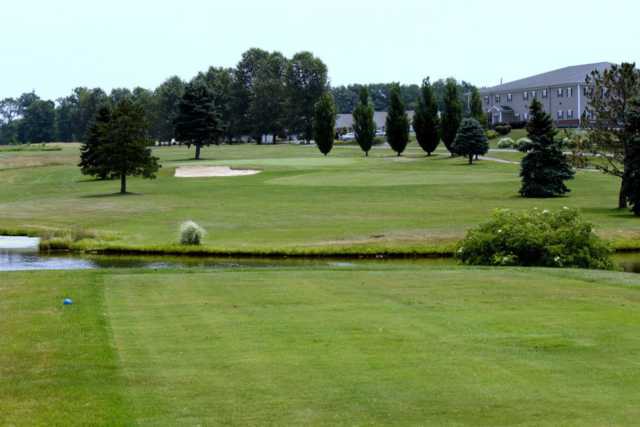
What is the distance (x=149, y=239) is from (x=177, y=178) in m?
38.9

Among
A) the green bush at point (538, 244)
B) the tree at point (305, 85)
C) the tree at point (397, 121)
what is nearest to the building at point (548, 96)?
the tree at point (397, 121)

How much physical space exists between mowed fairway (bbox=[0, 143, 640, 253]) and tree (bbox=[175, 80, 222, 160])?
17.4 m

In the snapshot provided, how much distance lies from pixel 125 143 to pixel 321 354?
55.7 metres

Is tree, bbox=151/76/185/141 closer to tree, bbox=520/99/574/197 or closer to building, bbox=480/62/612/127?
building, bbox=480/62/612/127

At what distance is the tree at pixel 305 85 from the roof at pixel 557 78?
90.6ft

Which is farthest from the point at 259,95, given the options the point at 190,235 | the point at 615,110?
the point at 190,235

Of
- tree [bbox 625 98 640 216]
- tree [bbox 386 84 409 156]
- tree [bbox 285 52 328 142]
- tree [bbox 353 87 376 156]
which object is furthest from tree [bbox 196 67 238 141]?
tree [bbox 625 98 640 216]

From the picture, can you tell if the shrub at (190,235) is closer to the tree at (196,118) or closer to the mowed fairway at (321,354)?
the mowed fairway at (321,354)

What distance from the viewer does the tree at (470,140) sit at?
9006 centimetres

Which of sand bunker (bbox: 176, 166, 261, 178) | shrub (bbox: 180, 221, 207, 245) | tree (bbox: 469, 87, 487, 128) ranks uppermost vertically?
tree (bbox: 469, 87, 487, 128)

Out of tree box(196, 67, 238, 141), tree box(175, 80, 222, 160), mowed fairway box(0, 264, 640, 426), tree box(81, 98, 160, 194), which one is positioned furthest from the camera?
tree box(196, 67, 238, 141)

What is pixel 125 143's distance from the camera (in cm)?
6638

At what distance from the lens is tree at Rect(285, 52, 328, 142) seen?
152m

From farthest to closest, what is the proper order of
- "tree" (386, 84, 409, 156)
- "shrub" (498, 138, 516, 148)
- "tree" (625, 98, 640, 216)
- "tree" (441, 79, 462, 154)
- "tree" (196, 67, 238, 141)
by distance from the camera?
"tree" (196, 67, 238, 141)
"shrub" (498, 138, 516, 148)
"tree" (386, 84, 409, 156)
"tree" (441, 79, 462, 154)
"tree" (625, 98, 640, 216)
